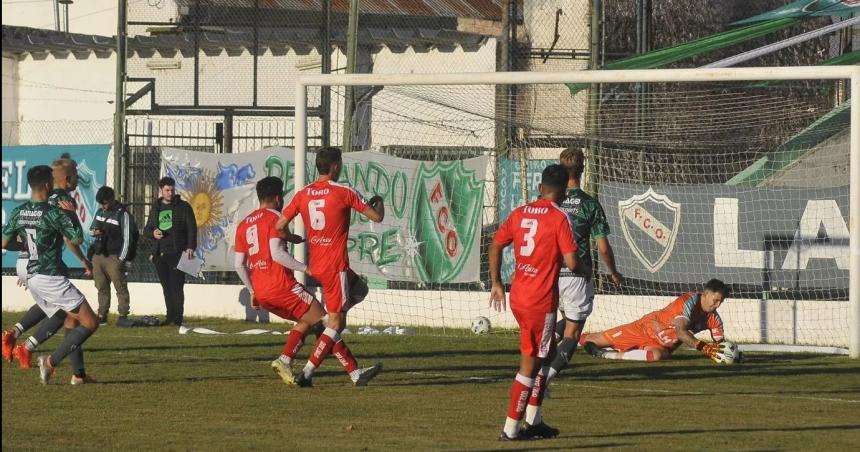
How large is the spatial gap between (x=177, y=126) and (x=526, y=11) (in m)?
7.48

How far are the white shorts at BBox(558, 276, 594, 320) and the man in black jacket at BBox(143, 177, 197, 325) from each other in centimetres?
856

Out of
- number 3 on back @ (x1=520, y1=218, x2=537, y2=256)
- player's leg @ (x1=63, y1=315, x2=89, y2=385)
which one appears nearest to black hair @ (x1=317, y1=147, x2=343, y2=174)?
player's leg @ (x1=63, y1=315, x2=89, y2=385)

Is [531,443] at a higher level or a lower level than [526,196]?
lower

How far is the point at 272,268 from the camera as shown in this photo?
1194cm

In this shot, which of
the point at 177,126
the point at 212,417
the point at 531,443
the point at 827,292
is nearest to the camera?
the point at 531,443

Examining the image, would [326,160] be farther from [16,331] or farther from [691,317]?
[691,317]

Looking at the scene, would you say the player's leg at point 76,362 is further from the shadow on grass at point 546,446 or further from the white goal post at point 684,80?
the white goal post at point 684,80

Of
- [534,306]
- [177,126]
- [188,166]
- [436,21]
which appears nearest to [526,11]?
[436,21]

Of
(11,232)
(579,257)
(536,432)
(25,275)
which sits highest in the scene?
(11,232)

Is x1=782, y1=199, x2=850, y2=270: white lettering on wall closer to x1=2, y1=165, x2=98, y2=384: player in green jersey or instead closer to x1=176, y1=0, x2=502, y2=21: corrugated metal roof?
x1=2, y1=165, x2=98, y2=384: player in green jersey

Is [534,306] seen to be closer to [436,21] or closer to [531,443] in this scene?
[531,443]

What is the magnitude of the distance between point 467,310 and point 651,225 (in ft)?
8.56

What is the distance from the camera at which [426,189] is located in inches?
742

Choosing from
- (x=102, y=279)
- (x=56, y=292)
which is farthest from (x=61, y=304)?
(x=102, y=279)
